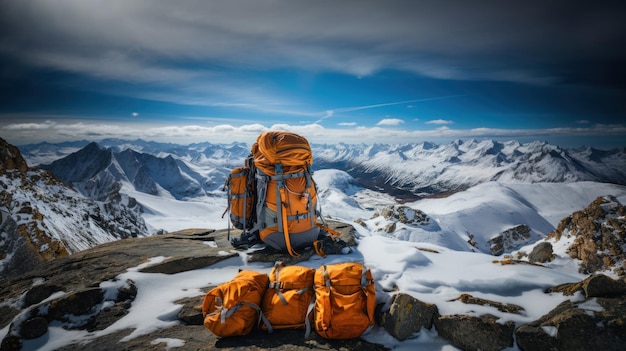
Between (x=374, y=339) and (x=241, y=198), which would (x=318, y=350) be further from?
(x=241, y=198)

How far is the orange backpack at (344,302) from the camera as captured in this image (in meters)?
4.19

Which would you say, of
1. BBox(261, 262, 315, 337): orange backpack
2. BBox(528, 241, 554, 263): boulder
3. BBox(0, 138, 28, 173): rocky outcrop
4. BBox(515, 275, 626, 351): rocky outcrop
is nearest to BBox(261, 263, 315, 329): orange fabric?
BBox(261, 262, 315, 337): orange backpack

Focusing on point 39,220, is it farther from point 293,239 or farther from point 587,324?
point 587,324

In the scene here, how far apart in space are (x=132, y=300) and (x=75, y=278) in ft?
6.88

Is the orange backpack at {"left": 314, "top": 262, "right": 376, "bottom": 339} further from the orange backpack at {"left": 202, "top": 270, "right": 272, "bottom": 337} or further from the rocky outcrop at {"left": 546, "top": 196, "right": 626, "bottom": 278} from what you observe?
the rocky outcrop at {"left": 546, "top": 196, "right": 626, "bottom": 278}

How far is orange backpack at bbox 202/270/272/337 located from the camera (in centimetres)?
421

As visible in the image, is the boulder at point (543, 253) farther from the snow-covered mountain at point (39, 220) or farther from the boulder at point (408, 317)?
the snow-covered mountain at point (39, 220)

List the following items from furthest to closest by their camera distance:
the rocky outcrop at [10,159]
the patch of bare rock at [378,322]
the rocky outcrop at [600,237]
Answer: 1. the rocky outcrop at [10,159]
2. the rocky outcrop at [600,237]
3. the patch of bare rock at [378,322]

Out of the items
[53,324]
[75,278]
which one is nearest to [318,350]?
[53,324]

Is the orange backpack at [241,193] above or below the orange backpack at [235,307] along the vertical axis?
above

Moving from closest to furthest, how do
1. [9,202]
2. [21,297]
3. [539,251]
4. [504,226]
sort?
1. [21,297]
2. [9,202]
3. [539,251]
4. [504,226]

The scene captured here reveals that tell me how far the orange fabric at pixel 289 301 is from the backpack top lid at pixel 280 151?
340 centimetres

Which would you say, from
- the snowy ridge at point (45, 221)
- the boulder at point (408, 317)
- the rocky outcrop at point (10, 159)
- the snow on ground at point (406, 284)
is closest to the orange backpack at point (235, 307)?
the snow on ground at point (406, 284)

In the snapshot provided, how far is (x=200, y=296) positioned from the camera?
5.82 metres
